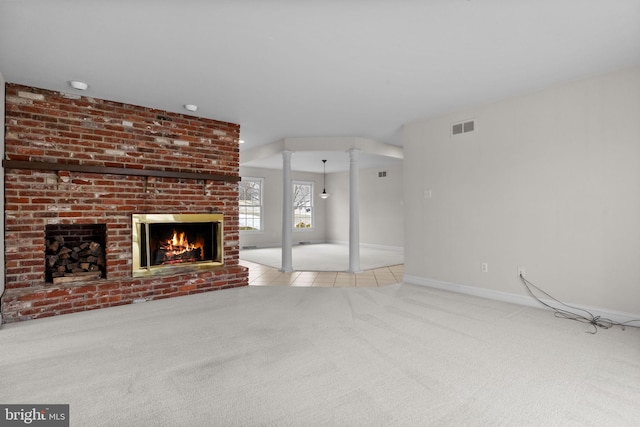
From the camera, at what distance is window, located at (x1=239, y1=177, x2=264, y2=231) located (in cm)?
928

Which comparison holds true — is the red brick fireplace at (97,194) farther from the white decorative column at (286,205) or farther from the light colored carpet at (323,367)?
the white decorative column at (286,205)

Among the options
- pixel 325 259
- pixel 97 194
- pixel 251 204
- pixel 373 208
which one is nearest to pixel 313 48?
pixel 97 194

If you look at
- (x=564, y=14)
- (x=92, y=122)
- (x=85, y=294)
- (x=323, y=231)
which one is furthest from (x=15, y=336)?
(x=323, y=231)

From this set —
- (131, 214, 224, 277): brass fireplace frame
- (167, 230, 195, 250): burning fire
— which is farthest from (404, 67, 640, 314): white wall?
(167, 230, 195, 250): burning fire

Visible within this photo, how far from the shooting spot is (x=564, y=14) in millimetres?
2182

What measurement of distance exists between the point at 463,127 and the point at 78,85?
14.6ft

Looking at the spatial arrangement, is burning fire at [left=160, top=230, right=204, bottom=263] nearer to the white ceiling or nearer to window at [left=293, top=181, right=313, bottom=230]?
the white ceiling

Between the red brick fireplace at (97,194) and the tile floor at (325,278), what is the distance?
59cm

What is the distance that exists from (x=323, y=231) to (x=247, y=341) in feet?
27.7

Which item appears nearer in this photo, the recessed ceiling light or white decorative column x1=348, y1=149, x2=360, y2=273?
the recessed ceiling light

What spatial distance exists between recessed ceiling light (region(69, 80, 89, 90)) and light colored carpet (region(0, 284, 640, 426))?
2.35 m

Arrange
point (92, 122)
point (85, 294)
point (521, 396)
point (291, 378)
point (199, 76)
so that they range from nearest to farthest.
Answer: point (521, 396) → point (291, 378) → point (199, 76) → point (85, 294) → point (92, 122)

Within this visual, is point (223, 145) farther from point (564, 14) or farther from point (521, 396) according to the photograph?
point (521, 396)

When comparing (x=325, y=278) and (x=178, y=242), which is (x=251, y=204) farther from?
(x=178, y=242)
